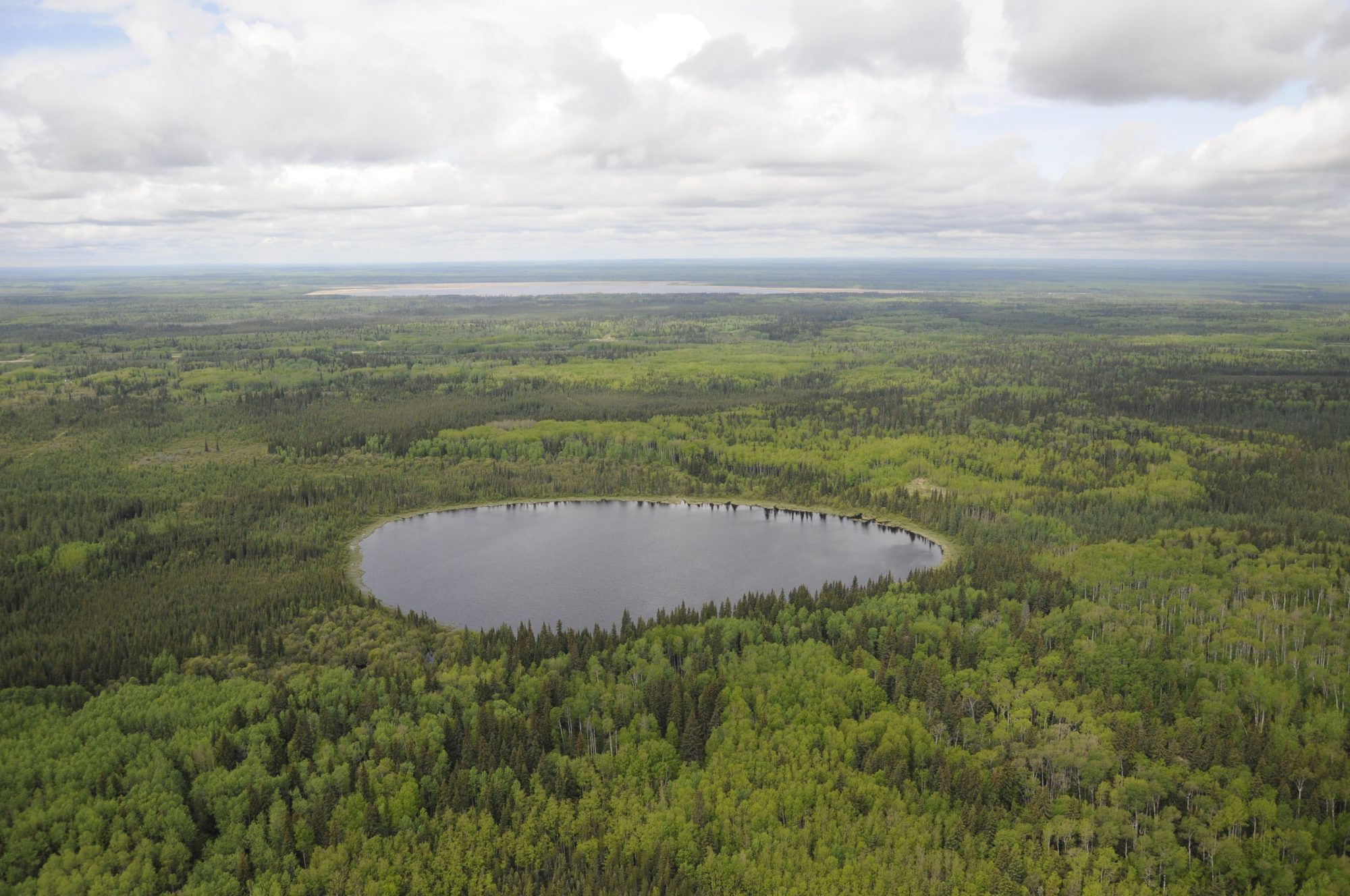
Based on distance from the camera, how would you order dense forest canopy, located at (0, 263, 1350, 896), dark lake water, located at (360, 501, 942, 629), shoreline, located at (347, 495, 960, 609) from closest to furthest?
dense forest canopy, located at (0, 263, 1350, 896)
dark lake water, located at (360, 501, 942, 629)
shoreline, located at (347, 495, 960, 609)

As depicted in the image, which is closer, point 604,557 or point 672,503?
point 604,557

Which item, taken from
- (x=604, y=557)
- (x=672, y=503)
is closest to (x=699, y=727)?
(x=604, y=557)

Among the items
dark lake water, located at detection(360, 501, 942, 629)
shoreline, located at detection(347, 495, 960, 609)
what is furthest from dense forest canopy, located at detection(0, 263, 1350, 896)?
dark lake water, located at detection(360, 501, 942, 629)

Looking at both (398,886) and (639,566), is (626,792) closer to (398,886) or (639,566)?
(398,886)

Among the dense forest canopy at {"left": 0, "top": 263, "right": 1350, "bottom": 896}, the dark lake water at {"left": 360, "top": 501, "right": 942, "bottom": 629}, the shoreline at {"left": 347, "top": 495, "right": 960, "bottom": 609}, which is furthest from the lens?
the shoreline at {"left": 347, "top": 495, "right": 960, "bottom": 609}

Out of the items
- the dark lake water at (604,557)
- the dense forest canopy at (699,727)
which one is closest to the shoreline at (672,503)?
the dark lake water at (604,557)

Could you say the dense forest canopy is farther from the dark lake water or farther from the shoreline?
the dark lake water

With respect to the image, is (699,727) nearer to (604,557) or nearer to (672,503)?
A: (604,557)
